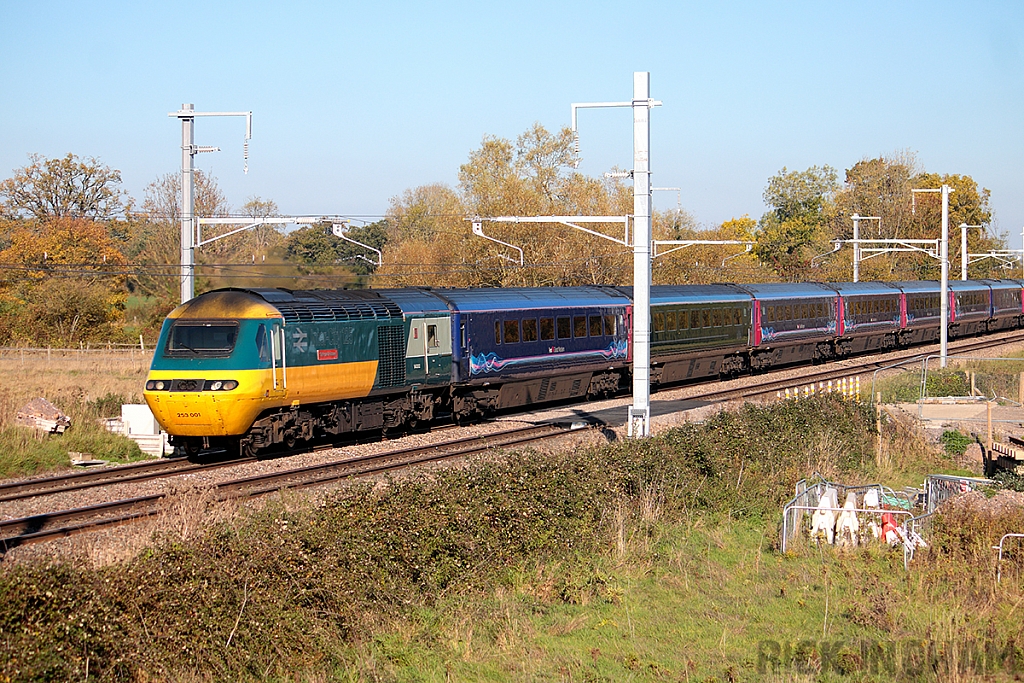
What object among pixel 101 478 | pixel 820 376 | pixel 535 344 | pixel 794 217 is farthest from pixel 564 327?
pixel 794 217

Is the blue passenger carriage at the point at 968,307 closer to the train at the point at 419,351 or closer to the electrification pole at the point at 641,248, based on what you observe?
the train at the point at 419,351

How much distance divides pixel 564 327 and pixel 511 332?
234 centimetres

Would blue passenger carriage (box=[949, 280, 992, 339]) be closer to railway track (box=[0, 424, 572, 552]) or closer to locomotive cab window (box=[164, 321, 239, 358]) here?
railway track (box=[0, 424, 572, 552])

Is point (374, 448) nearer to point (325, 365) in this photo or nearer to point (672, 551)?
point (325, 365)

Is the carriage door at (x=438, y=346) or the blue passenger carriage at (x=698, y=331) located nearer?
the carriage door at (x=438, y=346)

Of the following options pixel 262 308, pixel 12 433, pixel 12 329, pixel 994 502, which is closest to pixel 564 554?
pixel 994 502

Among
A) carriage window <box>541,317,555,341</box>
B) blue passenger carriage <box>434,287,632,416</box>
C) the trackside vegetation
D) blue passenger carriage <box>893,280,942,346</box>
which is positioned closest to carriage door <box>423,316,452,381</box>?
Answer: blue passenger carriage <box>434,287,632,416</box>

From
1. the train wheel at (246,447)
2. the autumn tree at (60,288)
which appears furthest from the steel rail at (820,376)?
the autumn tree at (60,288)

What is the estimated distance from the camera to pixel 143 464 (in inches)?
751

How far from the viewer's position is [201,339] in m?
18.8

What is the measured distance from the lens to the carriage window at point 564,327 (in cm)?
2759

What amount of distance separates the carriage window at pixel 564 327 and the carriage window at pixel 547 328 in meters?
0.30

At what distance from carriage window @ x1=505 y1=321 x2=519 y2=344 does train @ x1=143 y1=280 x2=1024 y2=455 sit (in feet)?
0.15

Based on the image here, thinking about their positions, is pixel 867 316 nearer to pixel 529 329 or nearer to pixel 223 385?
pixel 529 329
